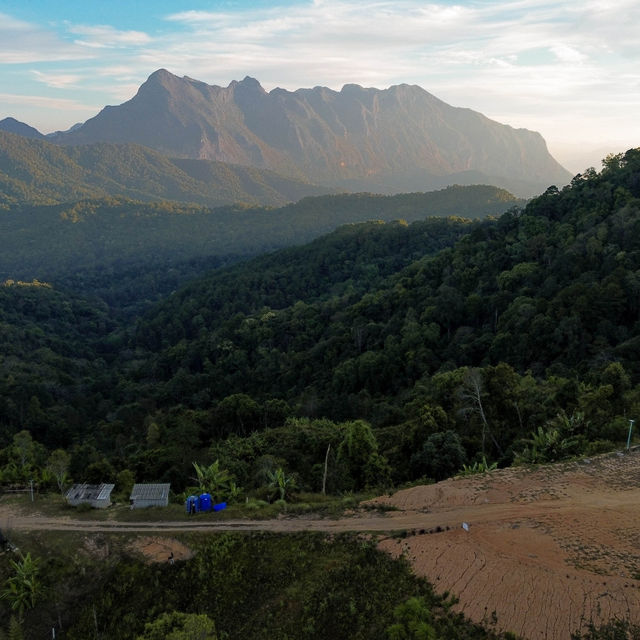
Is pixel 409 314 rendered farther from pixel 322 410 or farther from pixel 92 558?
pixel 92 558

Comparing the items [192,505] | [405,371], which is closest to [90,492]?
[192,505]

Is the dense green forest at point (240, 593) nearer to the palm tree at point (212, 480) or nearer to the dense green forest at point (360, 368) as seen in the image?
the dense green forest at point (360, 368)

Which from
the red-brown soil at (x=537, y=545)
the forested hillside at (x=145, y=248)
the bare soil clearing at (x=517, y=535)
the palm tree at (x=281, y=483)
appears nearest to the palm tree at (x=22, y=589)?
the bare soil clearing at (x=517, y=535)

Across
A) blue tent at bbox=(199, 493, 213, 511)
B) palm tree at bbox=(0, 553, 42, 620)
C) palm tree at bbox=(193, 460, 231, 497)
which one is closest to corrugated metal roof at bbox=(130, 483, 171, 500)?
palm tree at bbox=(193, 460, 231, 497)

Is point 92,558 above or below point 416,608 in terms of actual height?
below

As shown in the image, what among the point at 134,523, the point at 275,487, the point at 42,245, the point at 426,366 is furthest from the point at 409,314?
the point at 42,245

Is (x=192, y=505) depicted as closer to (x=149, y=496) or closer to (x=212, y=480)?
(x=149, y=496)

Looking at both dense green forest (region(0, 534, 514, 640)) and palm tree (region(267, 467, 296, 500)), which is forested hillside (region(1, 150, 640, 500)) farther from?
dense green forest (region(0, 534, 514, 640))

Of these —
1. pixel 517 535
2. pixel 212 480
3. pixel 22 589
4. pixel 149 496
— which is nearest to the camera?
pixel 517 535
